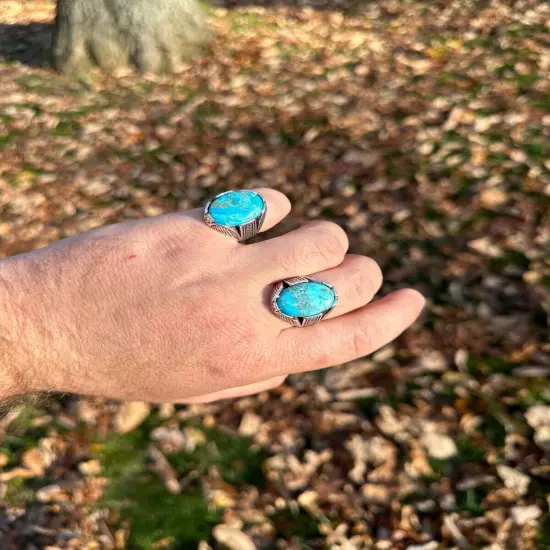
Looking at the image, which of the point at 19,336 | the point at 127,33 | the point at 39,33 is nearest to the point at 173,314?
the point at 19,336

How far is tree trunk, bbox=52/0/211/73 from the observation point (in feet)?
18.9

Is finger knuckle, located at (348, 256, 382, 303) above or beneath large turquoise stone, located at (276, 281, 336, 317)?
beneath

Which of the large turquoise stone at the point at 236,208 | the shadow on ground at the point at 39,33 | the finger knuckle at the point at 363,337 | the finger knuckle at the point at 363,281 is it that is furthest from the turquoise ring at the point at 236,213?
the shadow on ground at the point at 39,33

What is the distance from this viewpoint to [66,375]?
212 centimetres

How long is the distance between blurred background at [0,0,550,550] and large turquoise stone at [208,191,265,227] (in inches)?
49.1

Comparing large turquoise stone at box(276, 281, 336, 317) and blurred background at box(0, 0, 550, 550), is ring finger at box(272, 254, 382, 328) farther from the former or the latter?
blurred background at box(0, 0, 550, 550)

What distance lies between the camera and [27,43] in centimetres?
687

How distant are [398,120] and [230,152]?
4.76ft

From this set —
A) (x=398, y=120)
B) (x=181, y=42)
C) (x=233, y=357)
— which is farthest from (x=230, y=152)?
(x=233, y=357)

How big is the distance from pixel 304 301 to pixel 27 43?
6.52 meters

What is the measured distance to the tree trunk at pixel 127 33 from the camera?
18.9 feet

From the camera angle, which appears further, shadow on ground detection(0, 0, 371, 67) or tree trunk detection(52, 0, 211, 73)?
shadow on ground detection(0, 0, 371, 67)

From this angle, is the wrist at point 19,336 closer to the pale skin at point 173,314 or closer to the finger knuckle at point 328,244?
the pale skin at point 173,314

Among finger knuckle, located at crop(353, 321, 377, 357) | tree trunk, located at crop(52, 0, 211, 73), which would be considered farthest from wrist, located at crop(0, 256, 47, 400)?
tree trunk, located at crop(52, 0, 211, 73)
